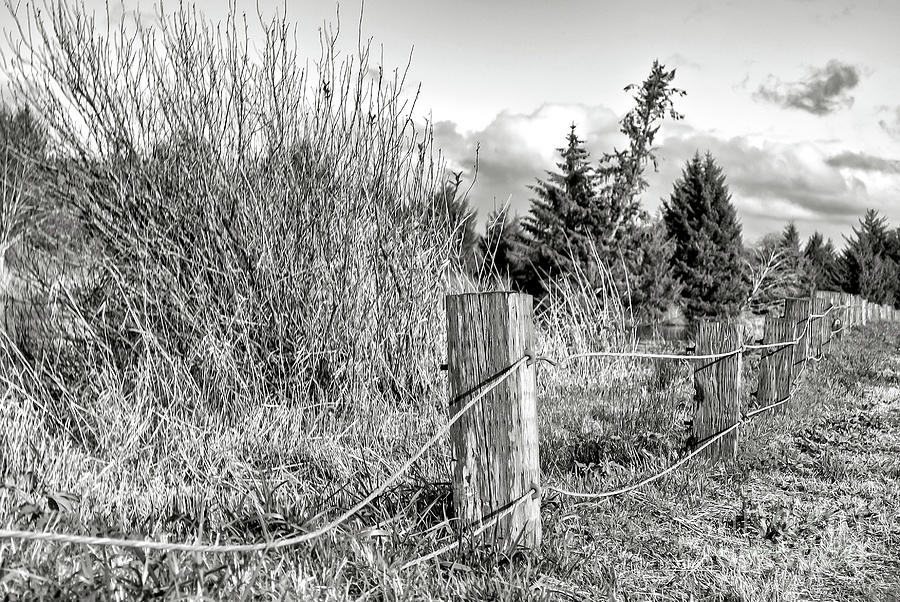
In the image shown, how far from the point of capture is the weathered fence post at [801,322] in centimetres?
680

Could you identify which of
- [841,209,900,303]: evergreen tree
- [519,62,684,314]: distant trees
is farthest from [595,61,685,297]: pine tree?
[841,209,900,303]: evergreen tree

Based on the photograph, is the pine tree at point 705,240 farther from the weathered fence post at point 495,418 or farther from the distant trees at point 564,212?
the weathered fence post at point 495,418

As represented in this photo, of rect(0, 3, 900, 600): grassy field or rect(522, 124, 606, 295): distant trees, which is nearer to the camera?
rect(0, 3, 900, 600): grassy field

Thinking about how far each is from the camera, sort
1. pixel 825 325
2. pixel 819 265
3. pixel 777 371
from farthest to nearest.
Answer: pixel 819 265, pixel 825 325, pixel 777 371

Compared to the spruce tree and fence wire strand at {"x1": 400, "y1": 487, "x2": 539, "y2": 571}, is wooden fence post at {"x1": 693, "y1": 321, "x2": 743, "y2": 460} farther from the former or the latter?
the spruce tree

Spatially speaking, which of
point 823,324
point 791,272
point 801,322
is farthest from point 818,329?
point 791,272

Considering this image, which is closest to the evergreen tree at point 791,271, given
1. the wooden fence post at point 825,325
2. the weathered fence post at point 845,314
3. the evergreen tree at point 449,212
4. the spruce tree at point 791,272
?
the spruce tree at point 791,272

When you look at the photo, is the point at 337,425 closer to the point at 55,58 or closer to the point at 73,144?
the point at 73,144

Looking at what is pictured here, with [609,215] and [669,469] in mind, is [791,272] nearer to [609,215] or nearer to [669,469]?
[609,215]

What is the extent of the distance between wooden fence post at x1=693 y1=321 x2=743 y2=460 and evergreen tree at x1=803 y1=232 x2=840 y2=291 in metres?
32.4

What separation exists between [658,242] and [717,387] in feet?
93.9

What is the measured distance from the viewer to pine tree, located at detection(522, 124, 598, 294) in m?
32.0

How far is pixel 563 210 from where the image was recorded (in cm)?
3269

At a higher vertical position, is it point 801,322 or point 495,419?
point 801,322
